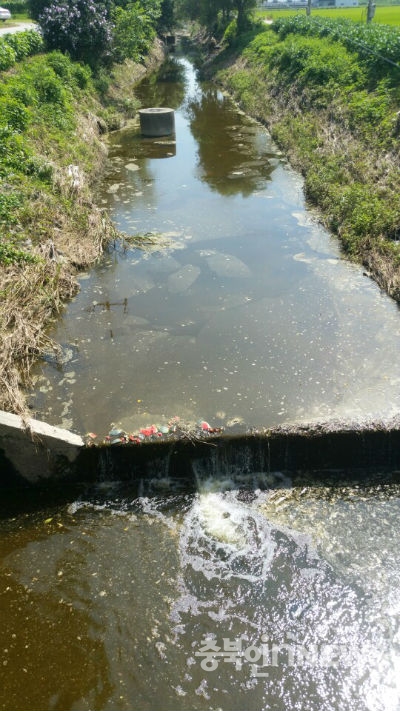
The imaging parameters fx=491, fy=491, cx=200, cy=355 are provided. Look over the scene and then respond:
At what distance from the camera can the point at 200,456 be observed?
5789 mm

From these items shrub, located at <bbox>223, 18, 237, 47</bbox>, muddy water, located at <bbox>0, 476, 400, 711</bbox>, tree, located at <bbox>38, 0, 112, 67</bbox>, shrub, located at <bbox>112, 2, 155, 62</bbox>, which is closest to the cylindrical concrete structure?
tree, located at <bbox>38, 0, 112, 67</bbox>

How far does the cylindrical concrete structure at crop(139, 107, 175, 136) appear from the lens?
16.5 m

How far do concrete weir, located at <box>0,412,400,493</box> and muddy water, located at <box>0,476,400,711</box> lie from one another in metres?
0.28

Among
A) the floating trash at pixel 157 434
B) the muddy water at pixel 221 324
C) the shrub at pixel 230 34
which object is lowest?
the floating trash at pixel 157 434

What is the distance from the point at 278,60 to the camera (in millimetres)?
20703

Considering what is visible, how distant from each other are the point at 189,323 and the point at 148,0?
94.6 ft

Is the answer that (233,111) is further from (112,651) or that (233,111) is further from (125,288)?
(112,651)

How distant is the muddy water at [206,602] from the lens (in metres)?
4.03

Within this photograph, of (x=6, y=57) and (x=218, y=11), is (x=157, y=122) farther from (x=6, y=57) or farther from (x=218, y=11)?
(x=218, y=11)

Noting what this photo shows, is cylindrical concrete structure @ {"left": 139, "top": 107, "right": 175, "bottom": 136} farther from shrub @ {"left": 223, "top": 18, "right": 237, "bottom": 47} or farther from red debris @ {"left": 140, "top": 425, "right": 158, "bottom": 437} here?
shrub @ {"left": 223, "top": 18, "right": 237, "bottom": 47}

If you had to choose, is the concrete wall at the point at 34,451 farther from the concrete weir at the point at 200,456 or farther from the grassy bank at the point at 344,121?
the grassy bank at the point at 344,121

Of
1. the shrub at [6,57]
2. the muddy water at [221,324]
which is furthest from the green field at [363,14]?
the muddy water at [221,324]

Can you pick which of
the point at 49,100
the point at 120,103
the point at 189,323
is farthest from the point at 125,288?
the point at 120,103

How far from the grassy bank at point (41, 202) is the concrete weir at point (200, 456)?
2.04 ft
